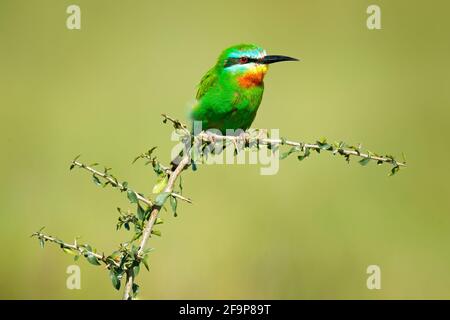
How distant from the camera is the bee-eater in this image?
4.86 m

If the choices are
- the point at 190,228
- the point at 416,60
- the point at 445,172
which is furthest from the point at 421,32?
the point at 190,228

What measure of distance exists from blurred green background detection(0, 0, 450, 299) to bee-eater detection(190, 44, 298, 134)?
3.03 feet

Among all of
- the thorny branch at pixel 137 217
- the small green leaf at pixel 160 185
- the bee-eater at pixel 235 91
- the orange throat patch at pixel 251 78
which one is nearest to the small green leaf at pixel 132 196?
the thorny branch at pixel 137 217

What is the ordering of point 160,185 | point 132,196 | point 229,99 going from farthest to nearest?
point 229,99, point 160,185, point 132,196

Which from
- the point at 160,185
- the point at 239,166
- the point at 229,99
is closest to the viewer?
the point at 160,185

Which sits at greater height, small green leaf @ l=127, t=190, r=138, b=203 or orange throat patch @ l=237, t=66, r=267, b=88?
orange throat patch @ l=237, t=66, r=267, b=88

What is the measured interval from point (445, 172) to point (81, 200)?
9.62 ft

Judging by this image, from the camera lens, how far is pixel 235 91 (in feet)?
16.0

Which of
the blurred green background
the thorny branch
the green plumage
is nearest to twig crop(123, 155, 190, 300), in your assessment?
the thorny branch

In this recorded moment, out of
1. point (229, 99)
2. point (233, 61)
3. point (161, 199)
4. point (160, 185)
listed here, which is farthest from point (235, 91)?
point (161, 199)

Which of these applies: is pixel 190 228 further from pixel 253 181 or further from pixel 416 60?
pixel 416 60

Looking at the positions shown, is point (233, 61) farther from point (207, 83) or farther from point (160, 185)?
point (160, 185)

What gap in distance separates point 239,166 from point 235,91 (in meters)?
2.16

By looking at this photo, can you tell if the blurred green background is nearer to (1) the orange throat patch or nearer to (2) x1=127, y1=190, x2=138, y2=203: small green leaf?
(1) the orange throat patch
